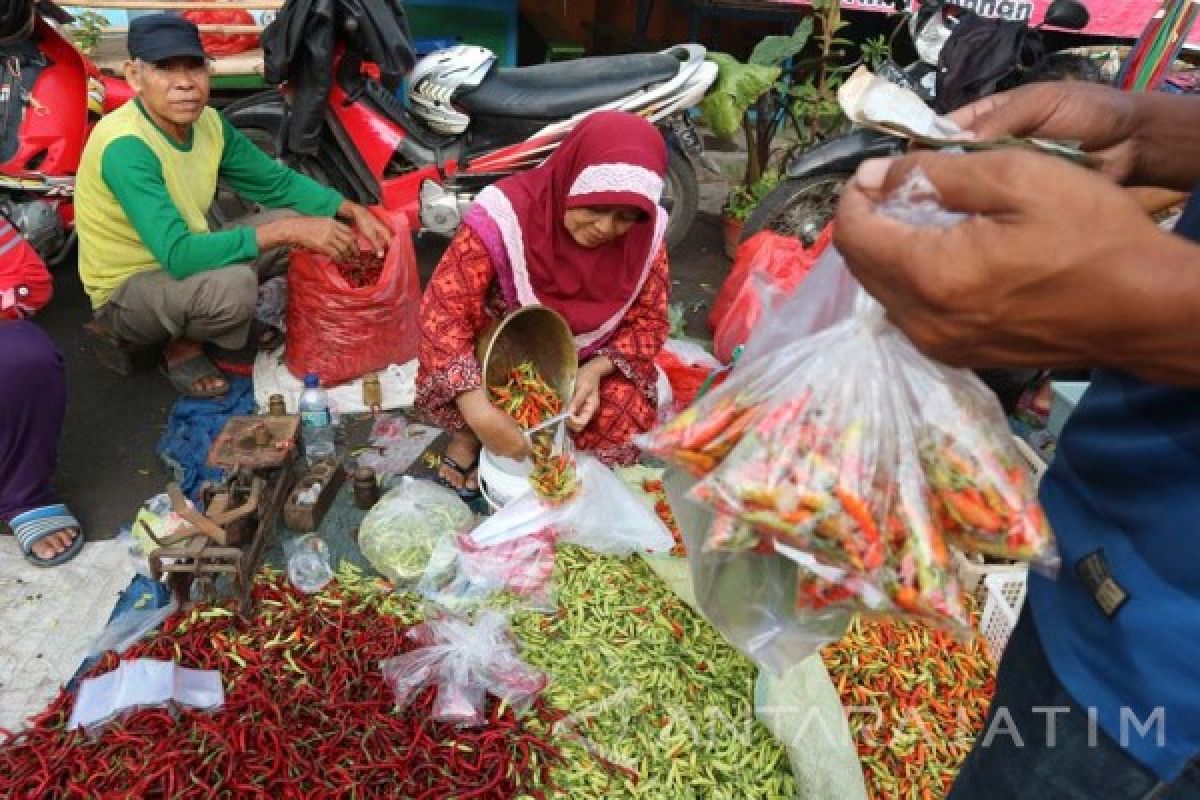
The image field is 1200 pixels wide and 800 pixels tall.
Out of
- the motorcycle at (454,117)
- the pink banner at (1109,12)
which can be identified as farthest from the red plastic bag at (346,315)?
the pink banner at (1109,12)

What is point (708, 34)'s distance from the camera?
7.43 m

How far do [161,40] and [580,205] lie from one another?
1742mm

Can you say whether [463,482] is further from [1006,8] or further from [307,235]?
[1006,8]

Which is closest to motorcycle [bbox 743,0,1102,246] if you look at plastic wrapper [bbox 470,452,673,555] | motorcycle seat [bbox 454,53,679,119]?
motorcycle seat [bbox 454,53,679,119]

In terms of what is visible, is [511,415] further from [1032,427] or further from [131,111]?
[1032,427]

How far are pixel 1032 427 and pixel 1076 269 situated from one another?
11.5 feet

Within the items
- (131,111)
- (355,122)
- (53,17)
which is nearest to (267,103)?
(355,122)

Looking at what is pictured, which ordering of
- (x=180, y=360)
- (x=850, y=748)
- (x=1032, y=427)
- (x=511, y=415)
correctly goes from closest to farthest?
(x=850, y=748)
(x=511, y=415)
(x=180, y=360)
(x=1032, y=427)

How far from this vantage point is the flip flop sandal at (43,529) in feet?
8.86

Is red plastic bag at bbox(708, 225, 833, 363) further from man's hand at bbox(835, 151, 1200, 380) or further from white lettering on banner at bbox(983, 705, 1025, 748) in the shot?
man's hand at bbox(835, 151, 1200, 380)

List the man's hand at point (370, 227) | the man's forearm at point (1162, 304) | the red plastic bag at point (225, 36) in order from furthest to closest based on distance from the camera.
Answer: the red plastic bag at point (225, 36) → the man's hand at point (370, 227) → the man's forearm at point (1162, 304)

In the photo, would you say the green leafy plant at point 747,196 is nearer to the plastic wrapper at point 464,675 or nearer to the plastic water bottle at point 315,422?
the plastic water bottle at point 315,422

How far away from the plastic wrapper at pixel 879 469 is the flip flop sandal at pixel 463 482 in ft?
6.14

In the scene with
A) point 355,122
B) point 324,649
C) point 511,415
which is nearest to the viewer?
point 324,649
